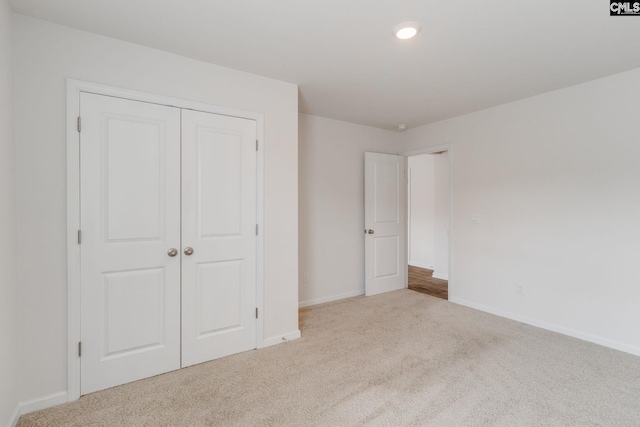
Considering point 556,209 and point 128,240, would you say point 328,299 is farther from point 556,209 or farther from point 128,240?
point 556,209

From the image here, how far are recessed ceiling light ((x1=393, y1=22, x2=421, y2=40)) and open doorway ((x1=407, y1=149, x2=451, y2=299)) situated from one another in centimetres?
332

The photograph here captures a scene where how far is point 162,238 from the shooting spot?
7.50 ft

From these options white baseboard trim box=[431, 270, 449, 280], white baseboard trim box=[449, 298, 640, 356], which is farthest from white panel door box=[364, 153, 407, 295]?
white baseboard trim box=[431, 270, 449, 280]

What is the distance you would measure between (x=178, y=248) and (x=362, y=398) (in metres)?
1.75

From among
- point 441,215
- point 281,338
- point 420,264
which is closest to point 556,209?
point 441,215

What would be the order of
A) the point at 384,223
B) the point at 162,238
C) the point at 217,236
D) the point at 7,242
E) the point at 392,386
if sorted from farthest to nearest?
the point at 384,223 → the point at 217,236 → the point at 162,238 → the point at 392,386 → the point at 7,242

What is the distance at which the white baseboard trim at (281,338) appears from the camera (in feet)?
8.98

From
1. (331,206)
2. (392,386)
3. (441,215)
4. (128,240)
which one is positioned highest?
(331,206)

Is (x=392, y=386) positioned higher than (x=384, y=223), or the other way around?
(x=384, y=223)

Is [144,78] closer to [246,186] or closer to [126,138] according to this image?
[126,138]

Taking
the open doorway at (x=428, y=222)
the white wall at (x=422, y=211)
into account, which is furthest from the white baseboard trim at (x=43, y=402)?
the white wall at (x=422, y=211)

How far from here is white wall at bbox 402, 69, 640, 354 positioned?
2658 mm

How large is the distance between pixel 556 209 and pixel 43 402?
15.0 ft

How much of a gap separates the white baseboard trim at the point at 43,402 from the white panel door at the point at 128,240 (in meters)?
0.12
